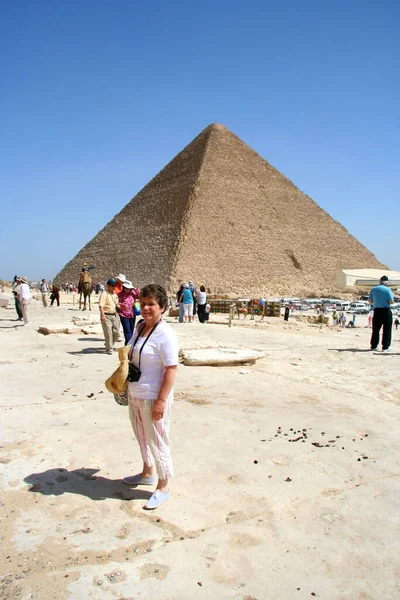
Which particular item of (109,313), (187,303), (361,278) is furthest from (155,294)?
(361,278)

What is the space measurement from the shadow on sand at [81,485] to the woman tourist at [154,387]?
0.17 metres

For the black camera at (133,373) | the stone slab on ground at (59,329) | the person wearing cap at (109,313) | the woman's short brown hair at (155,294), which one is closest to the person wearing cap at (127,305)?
the person wearing cap at (109,313)

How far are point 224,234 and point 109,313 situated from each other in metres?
57.1

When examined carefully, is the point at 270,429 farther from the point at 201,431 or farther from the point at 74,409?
the point at 74,409

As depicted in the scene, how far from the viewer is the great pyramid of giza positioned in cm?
5794

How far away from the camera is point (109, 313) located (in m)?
7.47

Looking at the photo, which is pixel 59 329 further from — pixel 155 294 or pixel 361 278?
pixel 361 278

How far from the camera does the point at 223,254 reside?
60.3 meters

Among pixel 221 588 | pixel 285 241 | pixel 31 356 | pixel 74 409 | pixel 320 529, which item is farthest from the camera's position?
pixel 285 241

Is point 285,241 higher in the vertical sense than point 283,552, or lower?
higher

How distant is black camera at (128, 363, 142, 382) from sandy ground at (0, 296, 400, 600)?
25.2 inches

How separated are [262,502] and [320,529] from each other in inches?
14.0

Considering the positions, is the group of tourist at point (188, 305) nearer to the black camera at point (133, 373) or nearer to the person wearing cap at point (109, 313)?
the person wearing cap at point (109, 313)

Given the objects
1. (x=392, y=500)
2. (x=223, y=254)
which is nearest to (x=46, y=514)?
(x=392, y=500)
